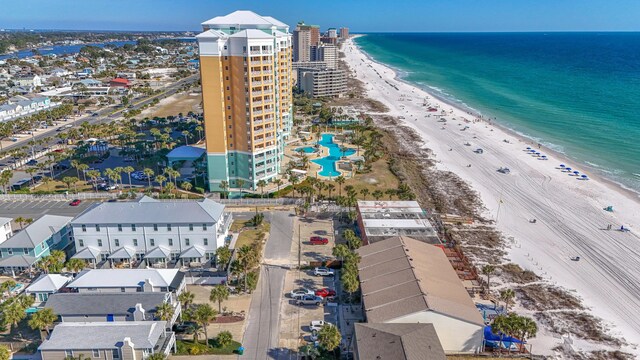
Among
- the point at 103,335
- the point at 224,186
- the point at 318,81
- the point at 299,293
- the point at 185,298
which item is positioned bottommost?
the point at 299,293

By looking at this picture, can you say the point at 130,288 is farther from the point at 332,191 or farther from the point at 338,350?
the point at 332,191

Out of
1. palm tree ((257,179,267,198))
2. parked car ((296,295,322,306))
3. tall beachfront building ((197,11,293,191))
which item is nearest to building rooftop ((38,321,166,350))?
parked car ((296,295,322,306))

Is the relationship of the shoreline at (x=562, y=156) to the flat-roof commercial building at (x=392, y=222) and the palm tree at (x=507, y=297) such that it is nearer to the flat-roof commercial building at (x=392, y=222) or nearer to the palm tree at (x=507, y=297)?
the flat-roof commercial building at (x=392, y=222)

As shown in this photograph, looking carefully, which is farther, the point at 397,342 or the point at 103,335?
the point at 103,335

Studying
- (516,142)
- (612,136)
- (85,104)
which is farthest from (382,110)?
(85,104)

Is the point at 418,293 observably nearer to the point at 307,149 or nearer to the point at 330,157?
the point at 330,157

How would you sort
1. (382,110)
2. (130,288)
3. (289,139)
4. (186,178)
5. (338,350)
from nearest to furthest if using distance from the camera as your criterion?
(338,350), (130,288), (186,178), (289,139), (382,110)

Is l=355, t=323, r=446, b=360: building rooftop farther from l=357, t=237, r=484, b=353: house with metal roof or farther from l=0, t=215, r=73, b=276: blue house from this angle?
l=0, t=215, r=73, b=276: blue house

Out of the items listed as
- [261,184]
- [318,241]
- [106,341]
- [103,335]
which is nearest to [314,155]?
[261,184]
